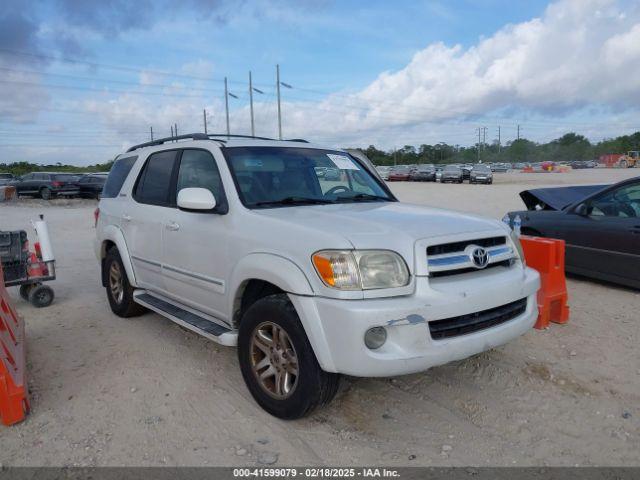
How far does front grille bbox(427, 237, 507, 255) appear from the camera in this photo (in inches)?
122

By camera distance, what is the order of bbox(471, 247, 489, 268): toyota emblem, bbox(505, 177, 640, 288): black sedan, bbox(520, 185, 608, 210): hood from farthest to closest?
bbox(520, 185, 608, 210): hood < bbox(505, 177, 640, 288): black sedan < bbox(471, 247, 489, 268): toyota emblem

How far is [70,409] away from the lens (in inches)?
139

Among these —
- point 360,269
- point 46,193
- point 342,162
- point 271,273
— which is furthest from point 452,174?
point 360,269

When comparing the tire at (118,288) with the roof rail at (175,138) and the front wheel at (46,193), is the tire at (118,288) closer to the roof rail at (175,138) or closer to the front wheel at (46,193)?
the roof rail at (175,138)

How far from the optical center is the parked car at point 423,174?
45.1 m

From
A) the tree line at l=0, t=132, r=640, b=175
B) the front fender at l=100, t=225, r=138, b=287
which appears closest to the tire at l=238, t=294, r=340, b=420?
the front fender at l=100, t=225, r=138, b=287

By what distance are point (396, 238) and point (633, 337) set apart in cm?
318

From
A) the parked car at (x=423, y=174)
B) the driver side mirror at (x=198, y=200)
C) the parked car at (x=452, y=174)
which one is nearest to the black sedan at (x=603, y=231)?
the driver side mirror at (x=198, y=200)

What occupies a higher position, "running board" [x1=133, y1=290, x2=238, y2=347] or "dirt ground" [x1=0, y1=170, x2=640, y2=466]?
"running board" [x1=133, y1=290, x2=238, y2=347]

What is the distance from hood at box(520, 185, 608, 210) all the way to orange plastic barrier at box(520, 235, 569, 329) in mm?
2839

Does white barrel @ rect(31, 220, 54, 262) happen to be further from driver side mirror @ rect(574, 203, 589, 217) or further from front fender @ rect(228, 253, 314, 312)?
driver side mirror @ rect(574, 203, 589, 217)

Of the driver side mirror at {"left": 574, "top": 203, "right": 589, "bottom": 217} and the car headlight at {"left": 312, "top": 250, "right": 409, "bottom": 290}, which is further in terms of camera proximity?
the driver side mirror at {"left": 574, "top": 203, "right": 589, "bottom": 217}

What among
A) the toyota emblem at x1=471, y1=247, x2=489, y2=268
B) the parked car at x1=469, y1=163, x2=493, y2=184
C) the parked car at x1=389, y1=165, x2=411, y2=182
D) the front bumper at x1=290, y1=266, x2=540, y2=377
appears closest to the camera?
the front bumper at x1=290, y1=266, x2=540, y2=377

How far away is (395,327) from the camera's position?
285 centimetres
